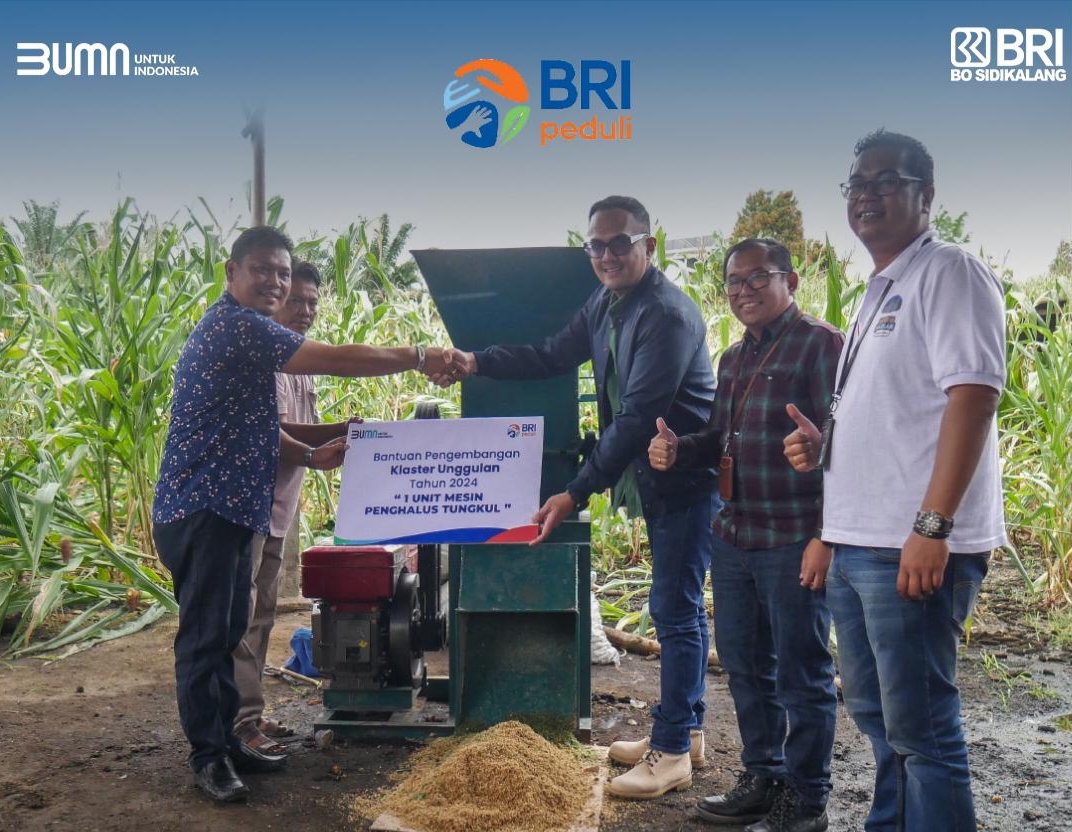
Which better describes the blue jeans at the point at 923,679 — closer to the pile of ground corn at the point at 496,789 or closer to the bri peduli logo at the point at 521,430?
the pile of ground corn at the point at 496,789

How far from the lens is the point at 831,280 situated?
15.8ft

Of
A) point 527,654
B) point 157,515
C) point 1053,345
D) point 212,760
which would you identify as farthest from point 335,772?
point 1053,345

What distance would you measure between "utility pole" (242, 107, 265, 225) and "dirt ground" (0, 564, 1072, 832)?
2379mm

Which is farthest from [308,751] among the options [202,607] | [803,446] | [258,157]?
[258,157]

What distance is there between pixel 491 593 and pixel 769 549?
3.80ft

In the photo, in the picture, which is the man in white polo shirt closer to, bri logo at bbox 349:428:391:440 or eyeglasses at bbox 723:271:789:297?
eyeglasses at bbox 723:271:789:297

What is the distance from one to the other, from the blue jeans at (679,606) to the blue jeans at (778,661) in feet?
0.72

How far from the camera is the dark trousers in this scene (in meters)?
3.28

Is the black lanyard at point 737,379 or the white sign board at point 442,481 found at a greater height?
the black lanyard at point 737,379

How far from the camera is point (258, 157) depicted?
5.61 m

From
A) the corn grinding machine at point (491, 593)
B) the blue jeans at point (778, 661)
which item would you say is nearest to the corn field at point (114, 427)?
the corn grinding machine at point (491, 593)

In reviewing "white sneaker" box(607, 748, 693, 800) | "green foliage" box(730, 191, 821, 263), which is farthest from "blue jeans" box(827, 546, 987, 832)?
"green foliage" box(730, 191, 821, 263)

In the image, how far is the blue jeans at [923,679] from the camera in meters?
2.20

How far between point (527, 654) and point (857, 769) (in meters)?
1.29
